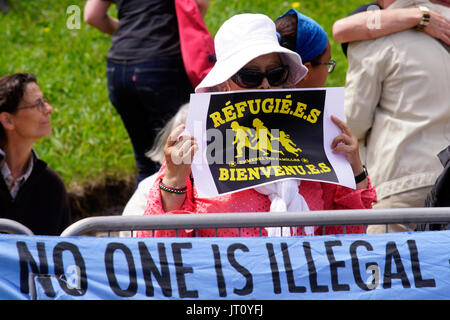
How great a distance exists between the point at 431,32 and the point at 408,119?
17.9 inches

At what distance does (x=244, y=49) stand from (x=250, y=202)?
1.93 ft

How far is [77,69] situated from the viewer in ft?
24.5

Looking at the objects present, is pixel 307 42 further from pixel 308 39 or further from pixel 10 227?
pixel 10 227

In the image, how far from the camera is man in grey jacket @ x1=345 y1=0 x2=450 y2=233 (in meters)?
3.73

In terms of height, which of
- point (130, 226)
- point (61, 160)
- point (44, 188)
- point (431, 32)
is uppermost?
point (431, 32)

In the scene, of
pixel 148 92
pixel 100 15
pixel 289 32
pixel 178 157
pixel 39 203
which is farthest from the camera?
pixel 100 15

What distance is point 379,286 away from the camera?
8.25 ft

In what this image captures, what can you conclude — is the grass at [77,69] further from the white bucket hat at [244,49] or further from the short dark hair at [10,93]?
the white bucket hat at [244,49]

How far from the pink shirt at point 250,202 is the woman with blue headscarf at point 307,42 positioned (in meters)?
0.82

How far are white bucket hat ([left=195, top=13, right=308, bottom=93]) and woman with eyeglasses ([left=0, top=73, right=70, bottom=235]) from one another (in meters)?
1.68

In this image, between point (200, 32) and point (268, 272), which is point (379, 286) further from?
point (200, 32)

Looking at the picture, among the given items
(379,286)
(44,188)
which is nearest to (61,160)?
(44,188)

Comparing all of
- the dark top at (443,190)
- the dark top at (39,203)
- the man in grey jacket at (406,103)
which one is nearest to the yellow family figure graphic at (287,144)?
the dark top at (443,190)

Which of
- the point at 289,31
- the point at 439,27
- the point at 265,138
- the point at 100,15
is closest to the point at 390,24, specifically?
the point at 439,27
